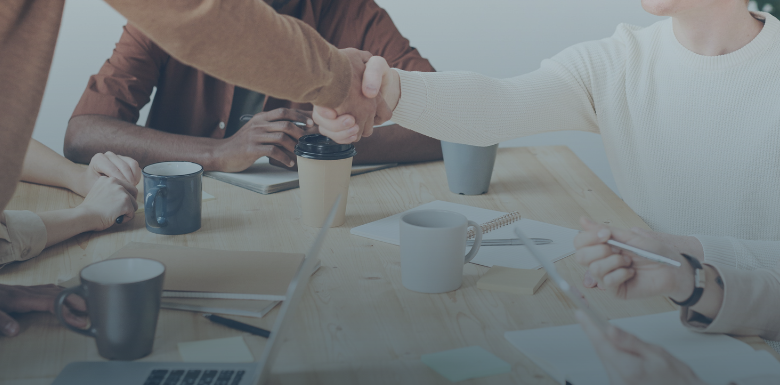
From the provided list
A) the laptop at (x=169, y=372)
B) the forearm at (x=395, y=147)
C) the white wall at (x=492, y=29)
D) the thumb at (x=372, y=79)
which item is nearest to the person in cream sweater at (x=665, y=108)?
the thumb at (x=372, y=79)

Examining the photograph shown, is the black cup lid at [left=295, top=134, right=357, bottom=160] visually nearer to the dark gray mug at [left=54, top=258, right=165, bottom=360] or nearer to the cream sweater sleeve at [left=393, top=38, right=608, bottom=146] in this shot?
the cream sweater sleeve at [left=393, top=38, right=608, bottom=146]

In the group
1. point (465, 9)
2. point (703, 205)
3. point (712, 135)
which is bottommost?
point (703, 205)

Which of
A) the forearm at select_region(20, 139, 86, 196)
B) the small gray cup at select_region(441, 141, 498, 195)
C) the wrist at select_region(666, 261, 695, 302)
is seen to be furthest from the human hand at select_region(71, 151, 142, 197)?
the wrist at select_region(666, 261, 695, 302)

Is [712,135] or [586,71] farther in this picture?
[586,71]

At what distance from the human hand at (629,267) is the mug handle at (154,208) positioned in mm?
648

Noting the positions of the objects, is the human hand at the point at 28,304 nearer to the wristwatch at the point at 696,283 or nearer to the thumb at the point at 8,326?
the thumb at the point at 8,326

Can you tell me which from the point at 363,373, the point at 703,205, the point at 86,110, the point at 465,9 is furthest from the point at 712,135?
the point at 465,9

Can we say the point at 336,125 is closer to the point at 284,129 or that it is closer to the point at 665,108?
the point at 284,129

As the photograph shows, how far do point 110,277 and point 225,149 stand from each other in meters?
0.77

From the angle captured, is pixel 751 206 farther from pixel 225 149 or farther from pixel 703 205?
pixel 225 149

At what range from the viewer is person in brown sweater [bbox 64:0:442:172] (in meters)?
1.41

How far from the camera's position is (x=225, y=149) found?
1.41m

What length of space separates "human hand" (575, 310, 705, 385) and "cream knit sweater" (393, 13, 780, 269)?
647 millimetres

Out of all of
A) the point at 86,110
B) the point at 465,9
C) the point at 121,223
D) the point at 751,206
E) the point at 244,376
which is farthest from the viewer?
the point at 465,9
